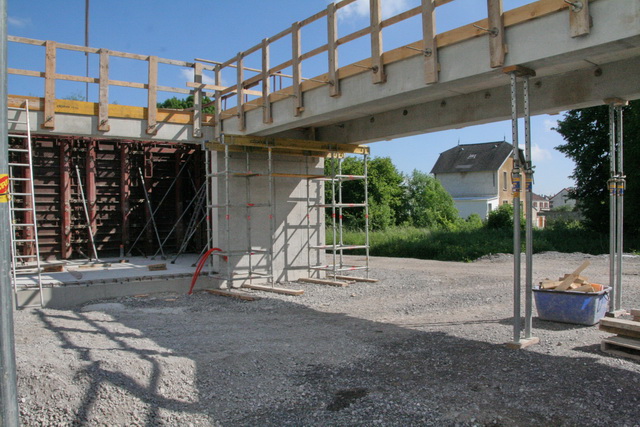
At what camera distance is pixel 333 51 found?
30.6 feet

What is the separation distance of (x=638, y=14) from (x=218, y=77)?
9773 mm

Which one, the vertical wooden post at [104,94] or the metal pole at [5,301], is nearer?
the metal pole at [5,301]

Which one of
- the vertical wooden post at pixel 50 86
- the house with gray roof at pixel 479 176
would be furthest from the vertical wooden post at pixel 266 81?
the house with gray roof at pixel 479 176

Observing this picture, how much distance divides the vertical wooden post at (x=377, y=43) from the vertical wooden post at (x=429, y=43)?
3.06 feet

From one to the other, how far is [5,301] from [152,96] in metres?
9.37

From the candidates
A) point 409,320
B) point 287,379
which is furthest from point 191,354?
point 409,320

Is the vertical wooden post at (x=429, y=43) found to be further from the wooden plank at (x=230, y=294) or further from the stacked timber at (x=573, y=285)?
the wooden plank at (x=230, y=294)

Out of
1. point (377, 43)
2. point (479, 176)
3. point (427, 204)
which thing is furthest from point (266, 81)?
point (479, 176)

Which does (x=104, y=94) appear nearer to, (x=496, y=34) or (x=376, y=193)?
(x=496, y=34)

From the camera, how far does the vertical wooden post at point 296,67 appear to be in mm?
10172

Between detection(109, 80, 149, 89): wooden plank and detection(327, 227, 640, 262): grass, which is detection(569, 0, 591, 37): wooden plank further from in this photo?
detection(327, 227, 640, 262): grass

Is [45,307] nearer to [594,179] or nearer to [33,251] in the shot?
[33,251]

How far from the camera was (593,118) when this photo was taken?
82.3 feet

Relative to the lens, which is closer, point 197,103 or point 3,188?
point 3,188
